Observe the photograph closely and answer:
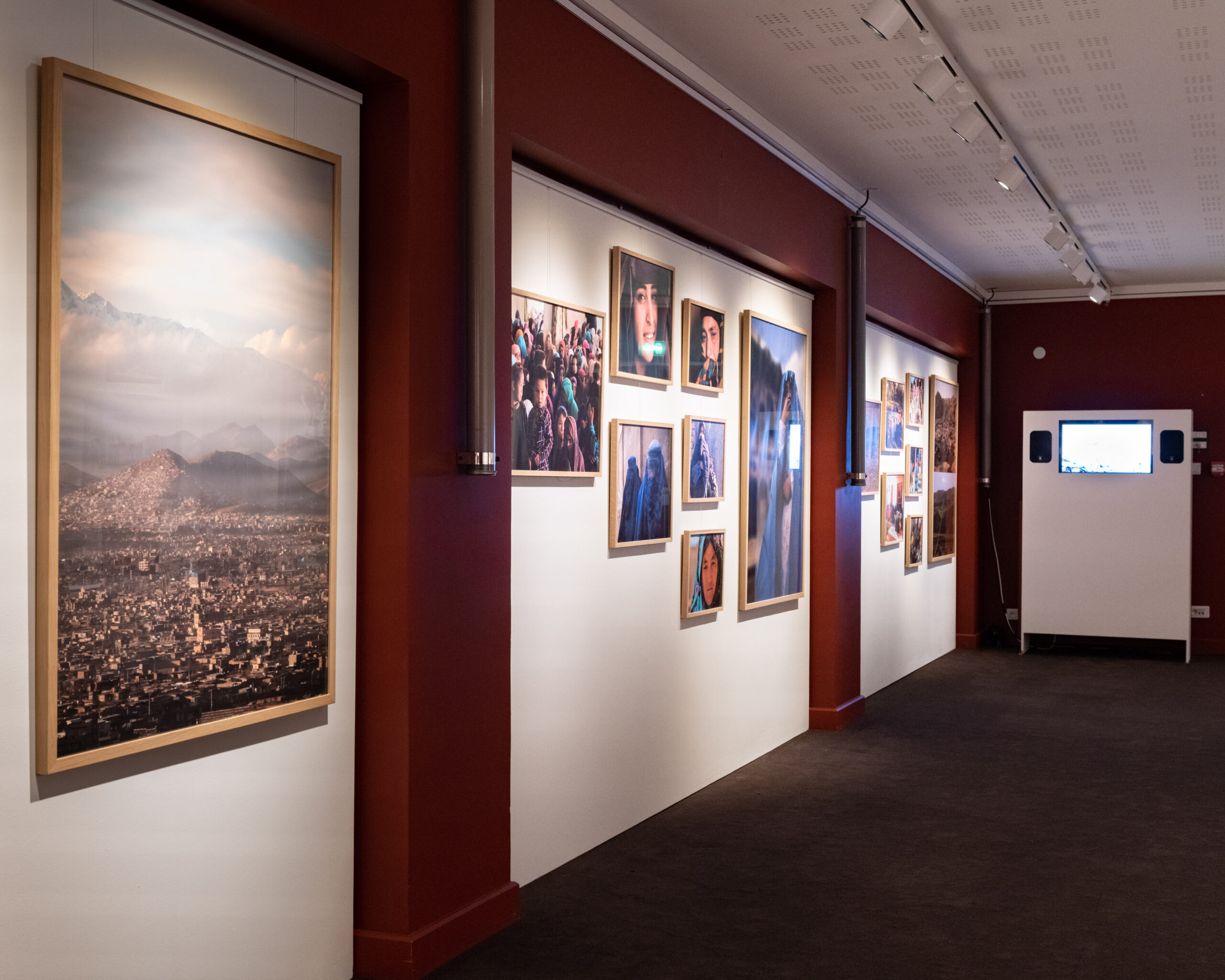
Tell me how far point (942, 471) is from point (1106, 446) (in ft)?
4.79

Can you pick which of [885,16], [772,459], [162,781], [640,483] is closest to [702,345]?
[640,483]

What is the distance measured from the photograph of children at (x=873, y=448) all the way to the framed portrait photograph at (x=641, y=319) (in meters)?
3.02

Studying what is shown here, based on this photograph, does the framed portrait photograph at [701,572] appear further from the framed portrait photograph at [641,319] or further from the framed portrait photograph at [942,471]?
the framed portrait photograph at [942,471]

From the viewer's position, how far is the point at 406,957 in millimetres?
3422

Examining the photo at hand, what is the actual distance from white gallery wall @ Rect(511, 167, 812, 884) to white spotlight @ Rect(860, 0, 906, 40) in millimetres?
1214

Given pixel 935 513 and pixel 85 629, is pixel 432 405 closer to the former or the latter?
pixel 85 629

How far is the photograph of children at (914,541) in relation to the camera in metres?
9.12

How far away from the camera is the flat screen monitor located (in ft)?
33.5

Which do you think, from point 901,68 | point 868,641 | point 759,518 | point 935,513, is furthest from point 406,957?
point 935,513

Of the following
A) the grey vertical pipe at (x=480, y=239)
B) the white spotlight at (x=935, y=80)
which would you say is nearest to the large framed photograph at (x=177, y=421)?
the grey vertical pipe at (x=480, y=239)

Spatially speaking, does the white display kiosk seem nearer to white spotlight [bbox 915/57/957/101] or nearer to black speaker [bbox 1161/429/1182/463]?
black speaker [bbox 1161/429/1182/463]

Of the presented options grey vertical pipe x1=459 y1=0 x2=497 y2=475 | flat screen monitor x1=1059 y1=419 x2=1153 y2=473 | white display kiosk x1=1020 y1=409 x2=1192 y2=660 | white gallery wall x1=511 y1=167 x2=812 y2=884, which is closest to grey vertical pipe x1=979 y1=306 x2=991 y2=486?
white display kiosk x1=1020 y1=409 x2=1192 y2=660

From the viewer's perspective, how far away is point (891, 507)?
28.4 feet

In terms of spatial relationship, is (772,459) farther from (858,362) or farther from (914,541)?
(914,541)
